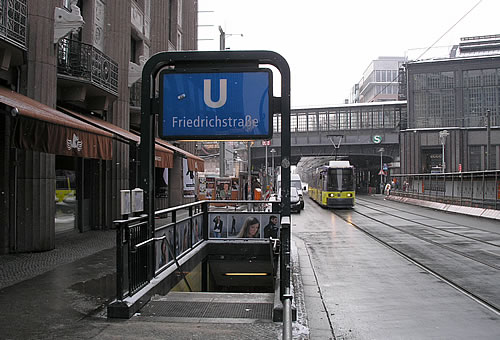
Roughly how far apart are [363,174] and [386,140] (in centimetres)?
3845

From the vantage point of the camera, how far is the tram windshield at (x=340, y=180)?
32.7 metres

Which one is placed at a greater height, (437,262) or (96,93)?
(96,93)

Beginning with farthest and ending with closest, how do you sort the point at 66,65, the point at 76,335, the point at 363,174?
1. the point at 363,174
2. the point at 66,65
3. the point at 76,335

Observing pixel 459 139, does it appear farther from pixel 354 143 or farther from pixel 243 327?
pixel 243 327

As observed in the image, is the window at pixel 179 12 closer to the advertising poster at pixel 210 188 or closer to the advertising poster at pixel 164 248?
the advertising poster at pixel 210 188

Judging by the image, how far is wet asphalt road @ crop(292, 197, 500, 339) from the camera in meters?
6.35

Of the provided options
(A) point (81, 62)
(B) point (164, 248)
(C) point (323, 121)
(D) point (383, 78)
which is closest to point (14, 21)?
(A) point (81, 62)

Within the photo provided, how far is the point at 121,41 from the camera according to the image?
16.5 metres

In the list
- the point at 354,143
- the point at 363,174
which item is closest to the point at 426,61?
the point at 354,143

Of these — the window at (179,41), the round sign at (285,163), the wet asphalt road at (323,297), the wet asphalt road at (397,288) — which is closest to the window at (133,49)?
the window at (179,41)

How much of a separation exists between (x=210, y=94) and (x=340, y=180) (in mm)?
26330

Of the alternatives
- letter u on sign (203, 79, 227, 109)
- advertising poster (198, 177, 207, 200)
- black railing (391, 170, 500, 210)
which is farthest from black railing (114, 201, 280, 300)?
Result: advertising poster (198, 177, 207, 200)

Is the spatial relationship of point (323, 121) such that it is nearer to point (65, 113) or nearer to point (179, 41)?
point (179, 41)

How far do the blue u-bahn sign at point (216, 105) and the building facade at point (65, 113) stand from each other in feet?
8.76
